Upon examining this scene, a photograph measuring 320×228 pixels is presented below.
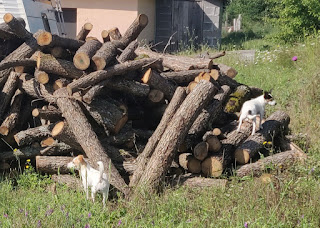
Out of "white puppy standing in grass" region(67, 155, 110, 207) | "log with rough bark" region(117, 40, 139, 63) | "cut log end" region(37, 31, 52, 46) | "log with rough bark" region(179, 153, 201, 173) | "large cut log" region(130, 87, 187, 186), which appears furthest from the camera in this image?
"log with rough bark" region(117, 40, 139, 63)

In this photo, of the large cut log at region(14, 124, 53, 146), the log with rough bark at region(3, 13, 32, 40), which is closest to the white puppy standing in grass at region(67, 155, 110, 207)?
the large cut log at region(14, 124, 53, 146)

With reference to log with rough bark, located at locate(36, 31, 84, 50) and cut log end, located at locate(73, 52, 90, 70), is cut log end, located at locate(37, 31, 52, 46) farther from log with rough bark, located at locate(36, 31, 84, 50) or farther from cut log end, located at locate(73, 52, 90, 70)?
cut log end, located at locate(73, 52, 90, 70)

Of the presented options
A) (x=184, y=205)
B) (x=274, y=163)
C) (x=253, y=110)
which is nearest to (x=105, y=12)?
(x=253, y=110)

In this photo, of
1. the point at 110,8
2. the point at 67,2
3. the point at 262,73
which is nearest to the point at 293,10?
the point at 262,73

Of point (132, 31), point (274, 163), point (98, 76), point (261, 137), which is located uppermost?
point (132, 31)

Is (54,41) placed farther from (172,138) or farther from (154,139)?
(172,138)

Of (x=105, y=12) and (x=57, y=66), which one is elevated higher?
(x=57, y=66)

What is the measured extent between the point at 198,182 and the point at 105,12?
597 inches

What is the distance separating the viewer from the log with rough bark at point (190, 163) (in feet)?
21.9

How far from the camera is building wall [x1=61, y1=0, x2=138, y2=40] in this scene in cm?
1973

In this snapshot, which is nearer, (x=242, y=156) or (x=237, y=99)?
(x=242, y=156)

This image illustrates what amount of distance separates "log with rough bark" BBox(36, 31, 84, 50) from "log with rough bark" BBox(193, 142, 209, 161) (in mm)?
3034

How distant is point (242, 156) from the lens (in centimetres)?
679

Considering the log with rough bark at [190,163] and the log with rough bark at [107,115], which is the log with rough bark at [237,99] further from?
the log with rough bark at [107,115]
